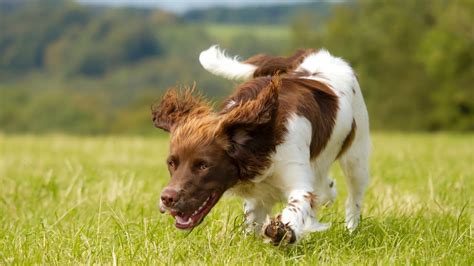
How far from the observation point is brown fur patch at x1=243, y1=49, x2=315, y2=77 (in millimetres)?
5270

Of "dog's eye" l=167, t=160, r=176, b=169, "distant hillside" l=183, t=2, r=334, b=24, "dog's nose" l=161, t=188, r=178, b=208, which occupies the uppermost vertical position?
"dog's eye" l=167, t=160, r=176, b=169

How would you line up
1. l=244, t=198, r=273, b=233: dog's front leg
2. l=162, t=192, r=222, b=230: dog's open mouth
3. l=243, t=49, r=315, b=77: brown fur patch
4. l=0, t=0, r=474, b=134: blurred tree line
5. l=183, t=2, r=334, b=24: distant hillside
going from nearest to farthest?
l=162, t=192, r=222, b=230: dog's open mouth, l=244, t=198, r=273, b=233: dog's front leg, l=243, t=49, r=315, b=77: brown fur patch, l=0, t=0, r=474, b=134: blurred tree line, l=183, t=2, r=334, b=24: distant hillside

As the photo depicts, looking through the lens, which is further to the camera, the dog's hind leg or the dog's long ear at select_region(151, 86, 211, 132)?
the dog's hind leg

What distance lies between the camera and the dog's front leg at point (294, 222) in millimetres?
3889

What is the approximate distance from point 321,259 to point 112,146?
37.8 ft

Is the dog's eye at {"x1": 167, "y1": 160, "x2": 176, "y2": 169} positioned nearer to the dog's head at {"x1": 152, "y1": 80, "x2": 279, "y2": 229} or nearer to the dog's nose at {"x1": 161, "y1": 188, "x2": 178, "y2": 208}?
the dog's head at {"x1": 152, "y1": 80, "x2": 279, "y2": 229}

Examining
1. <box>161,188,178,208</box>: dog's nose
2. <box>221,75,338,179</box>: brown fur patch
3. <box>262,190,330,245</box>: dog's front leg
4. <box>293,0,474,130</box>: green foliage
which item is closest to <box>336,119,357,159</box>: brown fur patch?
<box>221,75,338,179</box>: brown fur patch

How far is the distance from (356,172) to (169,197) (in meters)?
1.95

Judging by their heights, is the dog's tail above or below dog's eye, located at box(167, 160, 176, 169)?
above

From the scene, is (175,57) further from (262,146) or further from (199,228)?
(262,146)

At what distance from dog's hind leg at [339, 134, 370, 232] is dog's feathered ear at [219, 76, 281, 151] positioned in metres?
1.31

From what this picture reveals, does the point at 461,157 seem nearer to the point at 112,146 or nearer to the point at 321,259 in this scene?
the point at 112,146

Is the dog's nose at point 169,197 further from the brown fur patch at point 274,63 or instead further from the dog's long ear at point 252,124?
the brown fur patch at point 274,63

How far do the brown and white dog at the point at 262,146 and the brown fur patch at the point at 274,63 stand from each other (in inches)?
8.5
